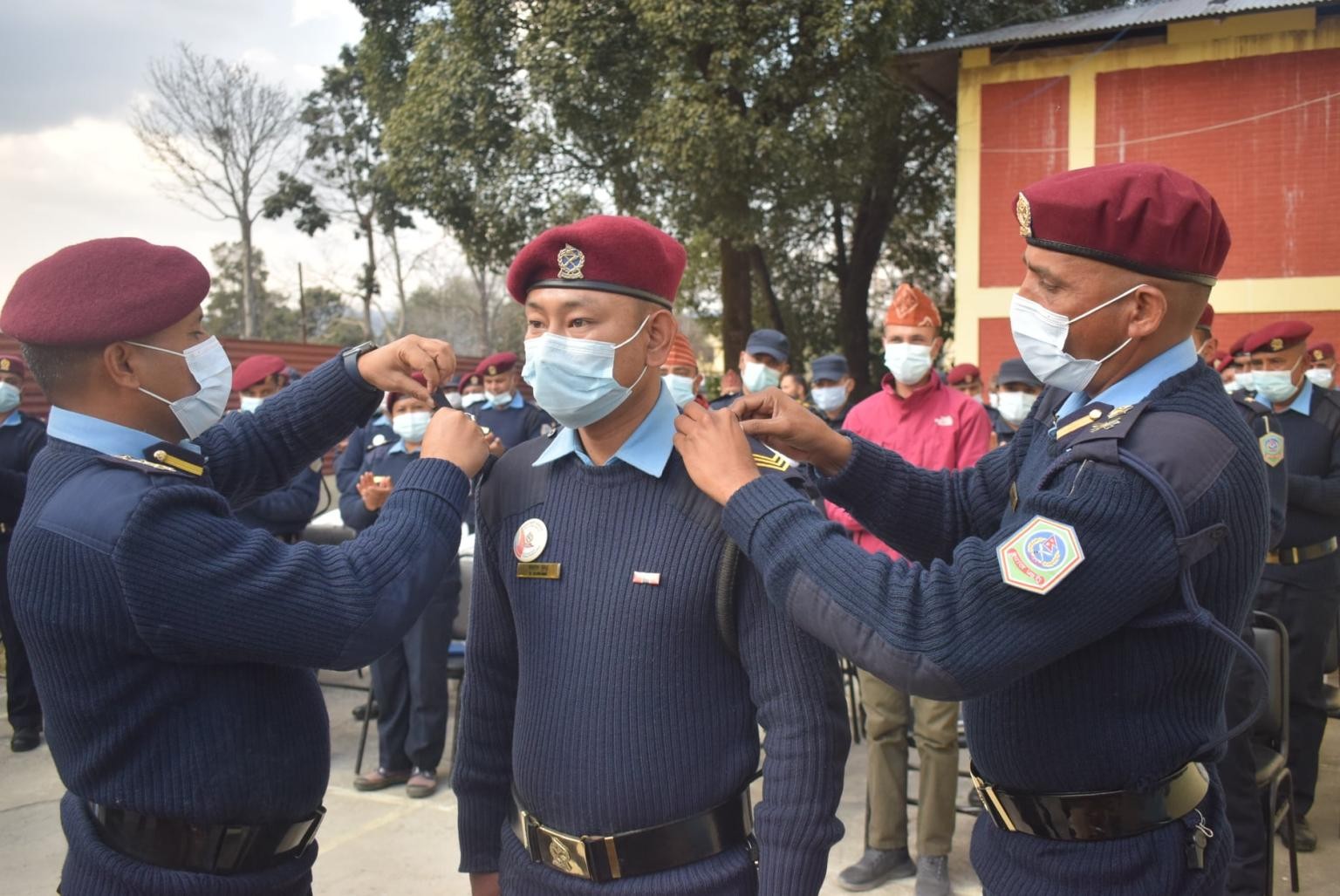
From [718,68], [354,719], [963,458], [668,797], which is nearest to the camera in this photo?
[668,797]

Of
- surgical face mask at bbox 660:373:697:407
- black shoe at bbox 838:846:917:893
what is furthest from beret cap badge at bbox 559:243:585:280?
surgical face mask at bbox 660:373:697:407

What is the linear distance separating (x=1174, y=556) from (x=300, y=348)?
609 inches

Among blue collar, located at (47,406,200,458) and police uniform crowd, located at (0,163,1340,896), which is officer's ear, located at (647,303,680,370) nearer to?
police uniform crowd, located at (0,163,1340,896)

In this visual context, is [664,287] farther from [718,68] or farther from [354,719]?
[718,68]

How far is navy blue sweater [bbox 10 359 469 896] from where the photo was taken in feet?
6.07

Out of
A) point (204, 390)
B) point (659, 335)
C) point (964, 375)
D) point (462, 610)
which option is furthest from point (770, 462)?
point (964, 375)

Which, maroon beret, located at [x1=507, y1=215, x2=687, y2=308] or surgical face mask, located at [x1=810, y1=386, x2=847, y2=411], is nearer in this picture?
maroon beret, located at [x1=507, y1=215, x2=687, y2=308]

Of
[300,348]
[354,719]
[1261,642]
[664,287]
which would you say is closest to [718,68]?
[300,348]

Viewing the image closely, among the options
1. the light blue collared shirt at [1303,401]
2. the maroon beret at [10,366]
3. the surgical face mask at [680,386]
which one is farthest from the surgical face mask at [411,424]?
the light blue collared shirt at [1303,401]

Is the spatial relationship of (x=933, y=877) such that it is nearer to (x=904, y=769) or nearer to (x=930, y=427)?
(x=904, y=769)

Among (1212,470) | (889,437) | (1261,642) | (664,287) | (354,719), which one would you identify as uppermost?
(664,287)

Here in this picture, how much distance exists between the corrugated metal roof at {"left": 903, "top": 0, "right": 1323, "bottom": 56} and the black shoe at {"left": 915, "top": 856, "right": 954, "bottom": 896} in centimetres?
1217

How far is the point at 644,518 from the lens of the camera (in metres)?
A: 1.95

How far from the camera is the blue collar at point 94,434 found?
2062mm
